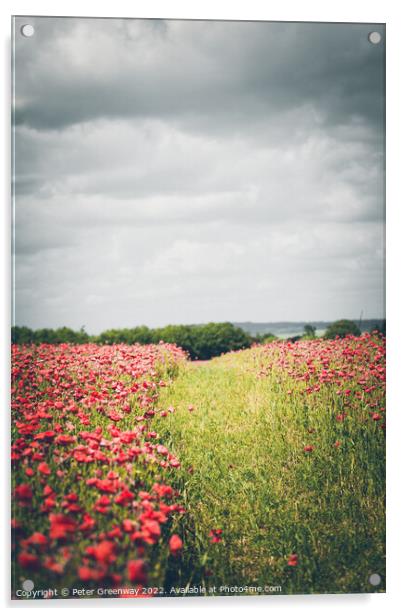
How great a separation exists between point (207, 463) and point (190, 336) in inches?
32.6

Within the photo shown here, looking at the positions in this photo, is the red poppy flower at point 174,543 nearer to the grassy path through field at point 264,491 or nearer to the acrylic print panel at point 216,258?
the grassy path through field at point 264,491

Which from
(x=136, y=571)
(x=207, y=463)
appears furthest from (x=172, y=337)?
(x=136, y=571)

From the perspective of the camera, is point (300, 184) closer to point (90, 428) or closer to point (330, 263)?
point (330, 263)

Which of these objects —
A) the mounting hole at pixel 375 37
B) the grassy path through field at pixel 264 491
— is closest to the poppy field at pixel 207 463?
the grassy path through field at pixel 264 491

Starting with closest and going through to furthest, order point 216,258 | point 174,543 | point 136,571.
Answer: point 136,571, point 174,543, point 216,258

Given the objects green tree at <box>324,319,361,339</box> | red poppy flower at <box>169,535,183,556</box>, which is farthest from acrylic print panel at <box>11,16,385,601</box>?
red poppy flower at <box>169,535,183,556</box>

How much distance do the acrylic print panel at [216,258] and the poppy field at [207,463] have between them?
1cm

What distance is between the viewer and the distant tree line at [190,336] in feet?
9.78

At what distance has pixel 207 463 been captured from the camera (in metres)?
2.96

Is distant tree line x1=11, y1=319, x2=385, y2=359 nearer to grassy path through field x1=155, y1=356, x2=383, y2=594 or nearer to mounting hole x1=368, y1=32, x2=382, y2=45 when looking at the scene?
grassy path through field x1=155, y1=356, x2=383, y2=594

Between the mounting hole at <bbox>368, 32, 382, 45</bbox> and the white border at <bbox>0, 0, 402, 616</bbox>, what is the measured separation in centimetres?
8

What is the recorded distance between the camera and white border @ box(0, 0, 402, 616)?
281 cm

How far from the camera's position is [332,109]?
3.11 metres
